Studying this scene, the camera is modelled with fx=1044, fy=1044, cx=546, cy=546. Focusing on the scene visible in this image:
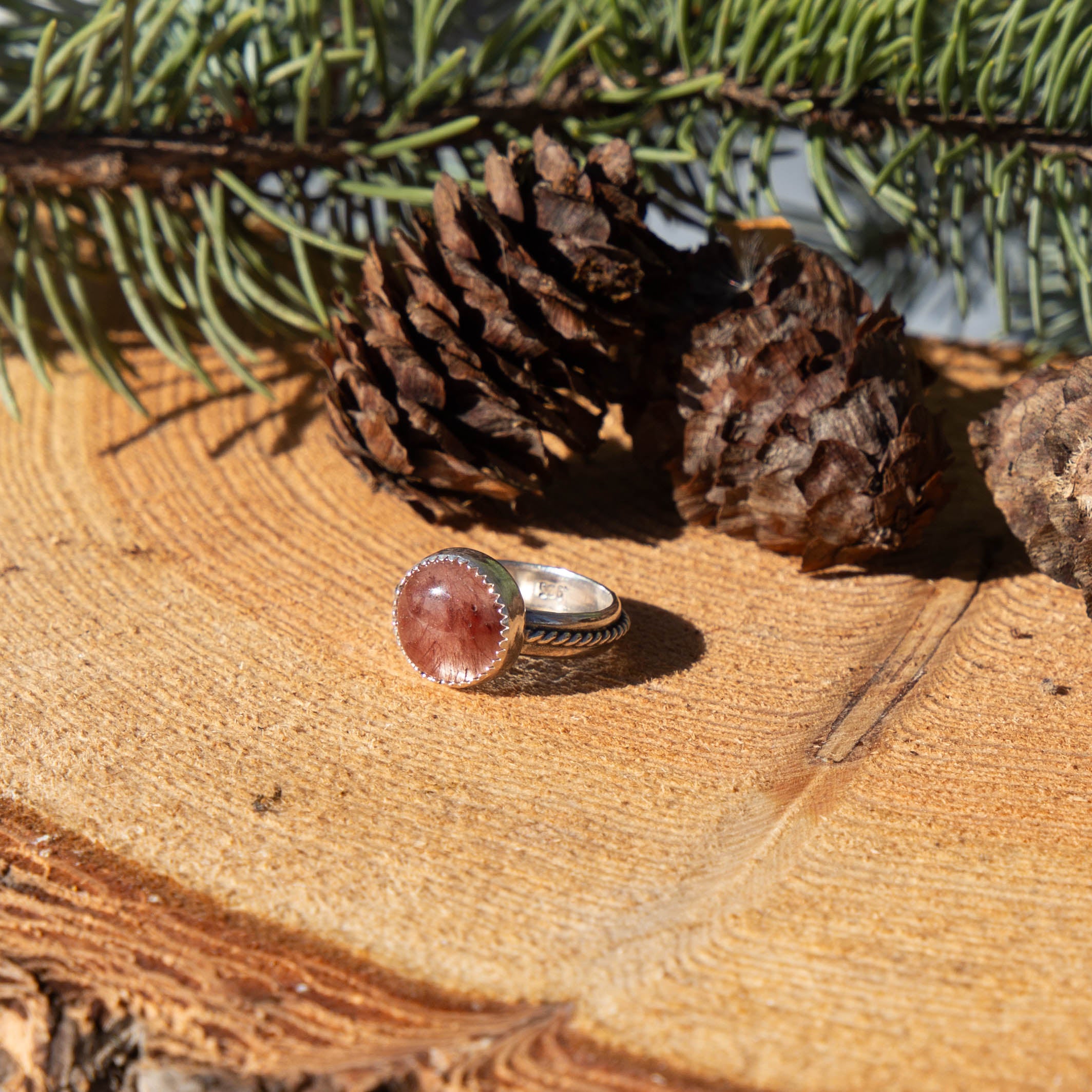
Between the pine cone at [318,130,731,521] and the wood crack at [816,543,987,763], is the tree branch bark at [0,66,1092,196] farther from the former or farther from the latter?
the wood crack at [816,543,987,763]

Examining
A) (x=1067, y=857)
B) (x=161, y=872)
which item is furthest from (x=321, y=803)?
(x=1067, y=857)

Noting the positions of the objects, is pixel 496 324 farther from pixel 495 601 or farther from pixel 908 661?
pixel 908 661

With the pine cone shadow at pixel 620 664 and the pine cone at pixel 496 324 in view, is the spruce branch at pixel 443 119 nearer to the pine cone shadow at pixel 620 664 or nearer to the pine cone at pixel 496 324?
the pine cone at pixel 496 324

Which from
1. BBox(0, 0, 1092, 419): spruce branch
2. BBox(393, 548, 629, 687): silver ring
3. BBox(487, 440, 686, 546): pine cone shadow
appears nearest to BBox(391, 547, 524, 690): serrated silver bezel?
BBox(393, 548, 629, 687): silver ring

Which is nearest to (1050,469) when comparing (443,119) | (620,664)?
(620,664)

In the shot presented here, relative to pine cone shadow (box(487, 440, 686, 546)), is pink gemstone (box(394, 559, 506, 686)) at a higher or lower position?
lower

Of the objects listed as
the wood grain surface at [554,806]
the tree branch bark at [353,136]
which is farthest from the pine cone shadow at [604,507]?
the tree branch bark at [353,136]

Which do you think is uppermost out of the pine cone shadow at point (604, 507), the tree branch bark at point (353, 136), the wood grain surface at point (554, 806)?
the tree branch bark at point (353, 136)
